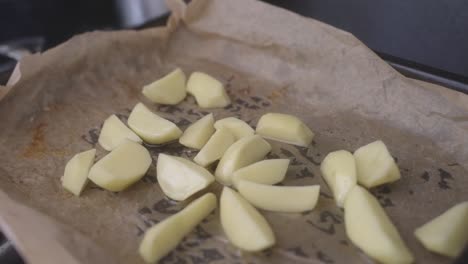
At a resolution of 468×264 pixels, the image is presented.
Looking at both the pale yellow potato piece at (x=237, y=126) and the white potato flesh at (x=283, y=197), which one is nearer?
the white potato flesh at (x=283, y=197)

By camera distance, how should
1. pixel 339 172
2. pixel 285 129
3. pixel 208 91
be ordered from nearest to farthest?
1. pixel 339 172
2. pixel 285 129
3. pixel 208 91

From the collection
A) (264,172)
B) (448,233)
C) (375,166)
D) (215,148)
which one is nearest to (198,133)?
(215,148)

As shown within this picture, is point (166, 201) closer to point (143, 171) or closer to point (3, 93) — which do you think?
point (143, 171)

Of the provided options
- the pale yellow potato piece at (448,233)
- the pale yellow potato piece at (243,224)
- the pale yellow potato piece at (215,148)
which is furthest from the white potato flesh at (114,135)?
the pale yellow potato piece at (448,233)

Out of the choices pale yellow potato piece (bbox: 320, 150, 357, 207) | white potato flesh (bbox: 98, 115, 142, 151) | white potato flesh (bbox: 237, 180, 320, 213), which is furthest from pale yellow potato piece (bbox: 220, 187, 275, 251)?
white potato flesh (bbox: 98, 115, 142, 151)

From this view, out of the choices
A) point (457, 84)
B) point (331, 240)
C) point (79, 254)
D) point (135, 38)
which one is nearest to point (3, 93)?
point (135, 38)

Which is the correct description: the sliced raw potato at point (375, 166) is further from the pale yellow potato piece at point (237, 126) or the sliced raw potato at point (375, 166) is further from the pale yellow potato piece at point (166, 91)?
the pale yellow potato piece at point (166, 91)

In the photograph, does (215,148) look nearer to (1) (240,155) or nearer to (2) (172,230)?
(1) (240,155)
